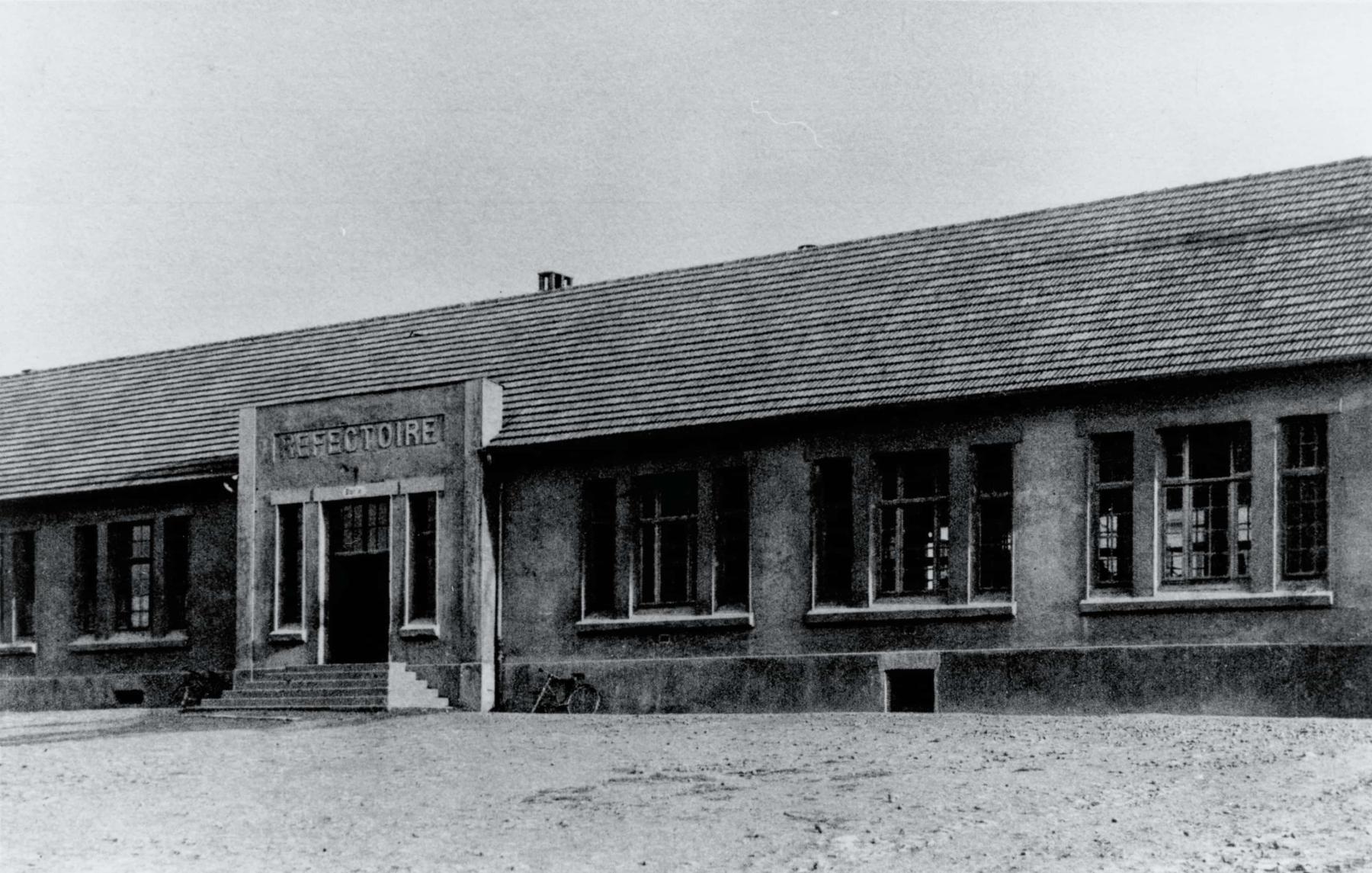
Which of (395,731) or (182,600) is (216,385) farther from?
(395,731)

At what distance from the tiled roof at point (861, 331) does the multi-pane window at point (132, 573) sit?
1.03m

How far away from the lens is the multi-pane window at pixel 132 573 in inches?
1161

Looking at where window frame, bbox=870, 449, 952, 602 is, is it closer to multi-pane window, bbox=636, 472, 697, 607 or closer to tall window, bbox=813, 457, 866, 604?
tall window, bbox=813, 457, 866, 604

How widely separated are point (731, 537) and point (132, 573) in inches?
478

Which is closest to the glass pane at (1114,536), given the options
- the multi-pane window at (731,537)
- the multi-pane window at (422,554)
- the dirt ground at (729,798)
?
the dirt ground at (729,798)

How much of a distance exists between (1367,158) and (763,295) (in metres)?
8.77

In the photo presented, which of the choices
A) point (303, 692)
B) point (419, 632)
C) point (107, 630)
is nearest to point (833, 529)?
point (419, 632)

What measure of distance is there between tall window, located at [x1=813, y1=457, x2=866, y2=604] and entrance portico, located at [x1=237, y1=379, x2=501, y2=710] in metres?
5.24

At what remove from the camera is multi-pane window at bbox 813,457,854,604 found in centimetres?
2248

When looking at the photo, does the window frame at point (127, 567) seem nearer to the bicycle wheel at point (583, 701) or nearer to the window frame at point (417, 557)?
the window frame at point (417, 557)

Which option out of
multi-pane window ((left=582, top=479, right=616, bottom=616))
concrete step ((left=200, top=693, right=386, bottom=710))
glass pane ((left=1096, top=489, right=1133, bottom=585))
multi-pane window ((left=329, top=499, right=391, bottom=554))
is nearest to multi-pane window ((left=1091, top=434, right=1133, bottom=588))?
glass pane ((left=1096, top=489, right=1133, bottom=585))

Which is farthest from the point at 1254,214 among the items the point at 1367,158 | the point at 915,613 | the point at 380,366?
the point at 380,366

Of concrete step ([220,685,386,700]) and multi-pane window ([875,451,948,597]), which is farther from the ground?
multi-pane window ([875,451,948,597])

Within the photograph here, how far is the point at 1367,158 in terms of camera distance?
2164cm
